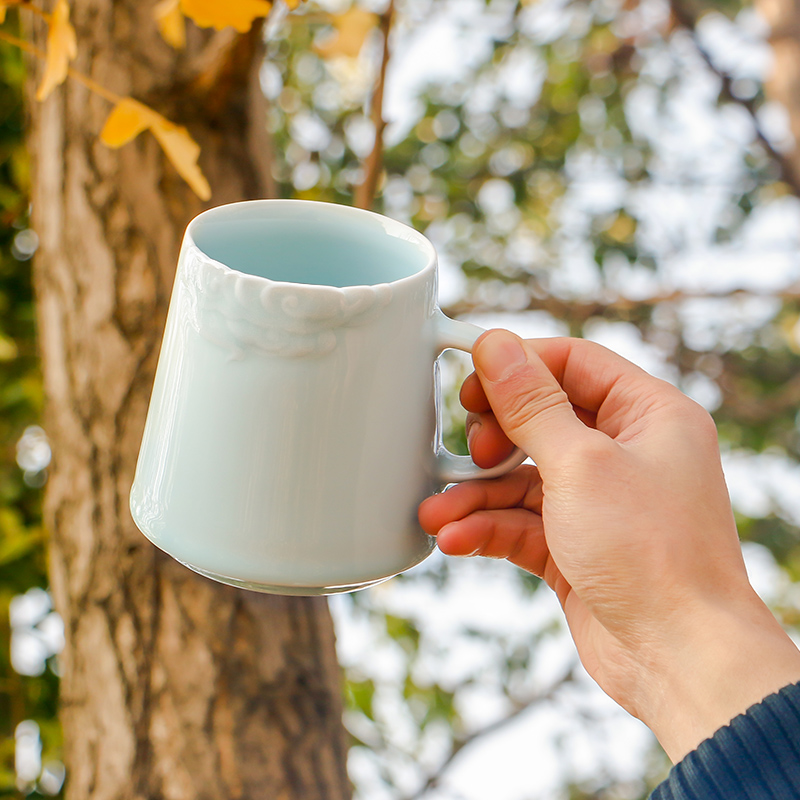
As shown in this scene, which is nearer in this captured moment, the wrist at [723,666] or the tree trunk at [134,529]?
the wrist at [723,666]

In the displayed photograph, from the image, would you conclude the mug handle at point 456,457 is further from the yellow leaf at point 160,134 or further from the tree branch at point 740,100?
the tree branch at point 740,100

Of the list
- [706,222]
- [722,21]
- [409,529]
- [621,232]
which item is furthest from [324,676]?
[722,21]

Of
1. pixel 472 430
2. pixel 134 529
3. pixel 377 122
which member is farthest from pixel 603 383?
pixel 134 529

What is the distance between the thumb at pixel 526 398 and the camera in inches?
24.0

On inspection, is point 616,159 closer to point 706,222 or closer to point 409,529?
point 706,222

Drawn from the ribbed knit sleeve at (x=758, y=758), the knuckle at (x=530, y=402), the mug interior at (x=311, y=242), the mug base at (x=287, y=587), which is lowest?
the ribbed knit sleeve at (x=758, y=758)

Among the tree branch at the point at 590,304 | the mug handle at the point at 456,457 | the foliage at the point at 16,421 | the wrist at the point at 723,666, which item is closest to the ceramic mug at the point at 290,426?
the mug handle at the point at 456,457

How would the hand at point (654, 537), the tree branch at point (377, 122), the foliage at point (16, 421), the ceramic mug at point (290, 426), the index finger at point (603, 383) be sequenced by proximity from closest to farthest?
the ceramic mug at point (290, 426) < the hand at point (654, 537) < the index finger at point (603, 383) < the tree branch at point (377, 122) < the foliage at point (16, 421)

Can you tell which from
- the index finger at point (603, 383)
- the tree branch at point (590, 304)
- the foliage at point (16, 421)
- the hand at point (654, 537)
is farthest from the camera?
the tree branch at point (590, 304)

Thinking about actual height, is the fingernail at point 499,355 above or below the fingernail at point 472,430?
above

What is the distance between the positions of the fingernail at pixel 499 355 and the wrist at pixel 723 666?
239 millimetres

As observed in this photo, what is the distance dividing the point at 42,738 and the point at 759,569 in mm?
1794

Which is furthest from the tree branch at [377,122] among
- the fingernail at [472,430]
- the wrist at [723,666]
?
the wrist at [723,666]

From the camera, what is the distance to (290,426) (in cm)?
50
